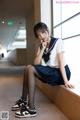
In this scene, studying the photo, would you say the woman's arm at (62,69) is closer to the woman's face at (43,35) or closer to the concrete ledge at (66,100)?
the concrete ledge at (66,100)

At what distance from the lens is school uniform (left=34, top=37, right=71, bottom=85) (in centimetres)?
384

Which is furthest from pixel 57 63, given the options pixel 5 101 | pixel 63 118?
pixel 5 101

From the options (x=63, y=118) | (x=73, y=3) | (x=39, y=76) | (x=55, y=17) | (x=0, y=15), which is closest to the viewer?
(x=63, y=118)

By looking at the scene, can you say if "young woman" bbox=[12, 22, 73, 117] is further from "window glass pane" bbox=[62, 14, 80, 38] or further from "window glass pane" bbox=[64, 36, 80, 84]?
"window glass pane" bbox=[62, 14, 80, 38]

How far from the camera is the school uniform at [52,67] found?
12.6ft

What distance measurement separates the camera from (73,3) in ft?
16.0

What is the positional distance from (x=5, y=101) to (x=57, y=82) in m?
1.06

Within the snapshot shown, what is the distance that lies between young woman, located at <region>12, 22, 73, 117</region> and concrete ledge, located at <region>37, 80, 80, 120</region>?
0.48 ft

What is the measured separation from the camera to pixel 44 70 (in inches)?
152

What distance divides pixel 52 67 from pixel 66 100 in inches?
23.2

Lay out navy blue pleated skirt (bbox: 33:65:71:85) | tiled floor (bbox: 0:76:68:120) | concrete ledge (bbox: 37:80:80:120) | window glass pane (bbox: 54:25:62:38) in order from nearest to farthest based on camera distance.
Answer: concrete ledge (bbox: 37:80:80:120)
tiled floor (bbox: 0:76:68:120)
navy blue pleated skirt (bbox: 33:65:71:85)
window glass pane (bbox: 54:25:62:38)

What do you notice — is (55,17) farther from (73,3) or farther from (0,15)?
(0,15)

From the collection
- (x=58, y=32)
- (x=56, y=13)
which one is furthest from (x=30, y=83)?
(x=56, y=13)

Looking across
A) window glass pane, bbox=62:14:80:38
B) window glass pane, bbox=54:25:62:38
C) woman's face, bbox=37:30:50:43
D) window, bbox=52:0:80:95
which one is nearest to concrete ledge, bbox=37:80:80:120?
window, bbox=52:0:80:95
